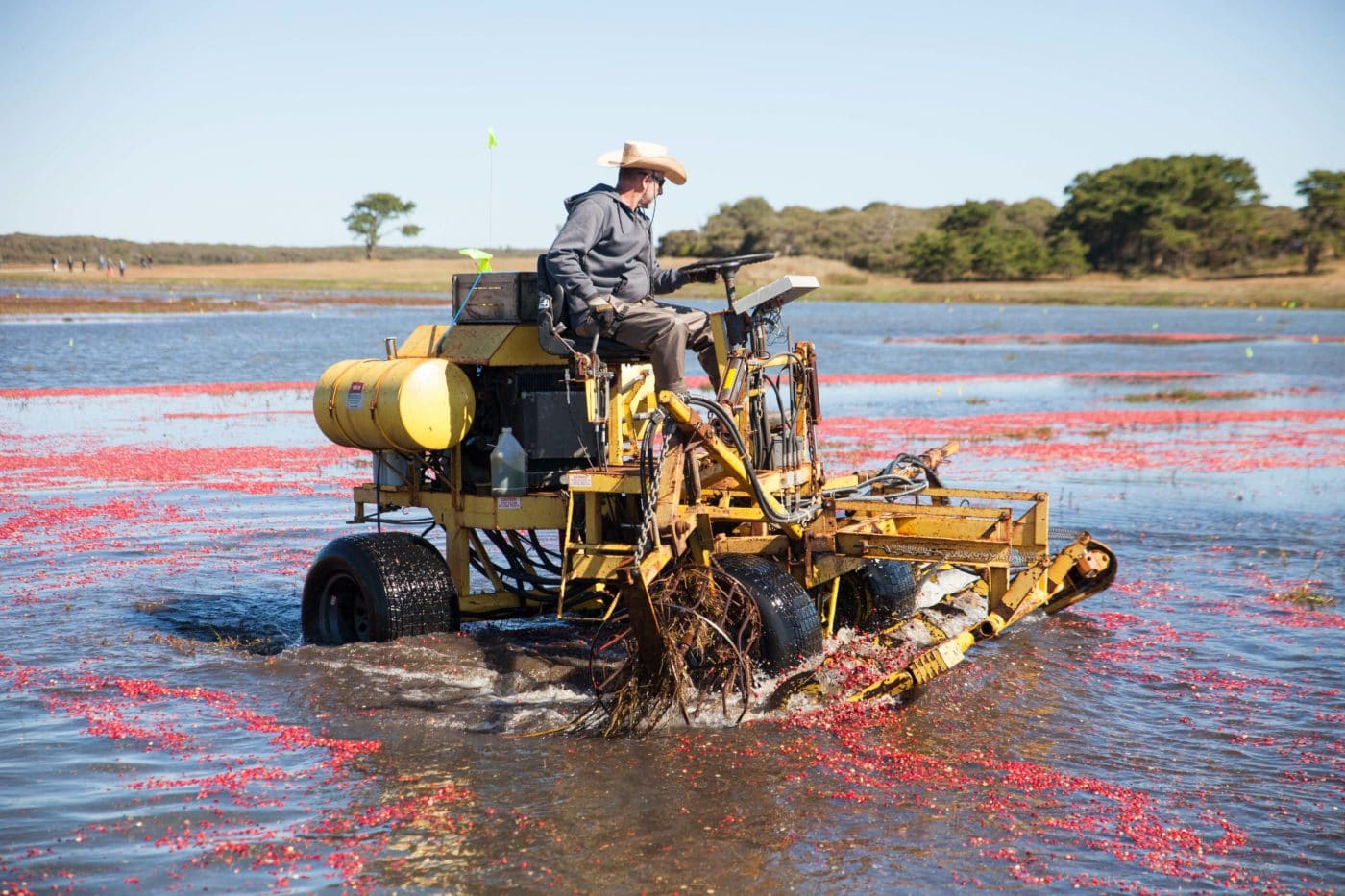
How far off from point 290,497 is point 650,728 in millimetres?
9646

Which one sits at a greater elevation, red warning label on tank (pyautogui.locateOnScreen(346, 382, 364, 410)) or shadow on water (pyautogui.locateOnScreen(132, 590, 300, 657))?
red warning label on tank (pyautogui.locateOnScreen(346, 382, 364, 410))

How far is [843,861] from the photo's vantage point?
6094mm

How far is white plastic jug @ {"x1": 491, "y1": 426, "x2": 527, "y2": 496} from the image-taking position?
29.3 ft

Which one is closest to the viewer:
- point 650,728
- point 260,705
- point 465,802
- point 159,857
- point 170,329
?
point 159,857

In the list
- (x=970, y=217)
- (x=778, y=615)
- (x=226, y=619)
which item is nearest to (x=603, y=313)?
(x=778, y=615)

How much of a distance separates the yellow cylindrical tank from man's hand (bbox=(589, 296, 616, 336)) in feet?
3.72

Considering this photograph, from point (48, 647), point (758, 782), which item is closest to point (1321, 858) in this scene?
point (758, 782)

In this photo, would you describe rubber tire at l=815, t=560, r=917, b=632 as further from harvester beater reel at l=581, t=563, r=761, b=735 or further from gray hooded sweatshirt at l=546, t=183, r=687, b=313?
gray hooded sweatshirt at l=546, t=183, r=687, b=313

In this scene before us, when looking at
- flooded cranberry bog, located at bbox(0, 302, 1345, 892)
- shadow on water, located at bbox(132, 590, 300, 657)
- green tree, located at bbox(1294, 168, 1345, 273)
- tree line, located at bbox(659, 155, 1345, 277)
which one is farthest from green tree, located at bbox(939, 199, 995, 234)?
shadow on water, located at bbox(132, 590, 300, 657)

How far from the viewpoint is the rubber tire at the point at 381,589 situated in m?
8.95

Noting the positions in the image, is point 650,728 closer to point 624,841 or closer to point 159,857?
point 624,841

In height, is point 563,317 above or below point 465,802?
above

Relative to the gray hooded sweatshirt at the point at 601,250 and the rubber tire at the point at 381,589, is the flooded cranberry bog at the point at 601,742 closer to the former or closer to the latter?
the rubber tire at the point at 381,589

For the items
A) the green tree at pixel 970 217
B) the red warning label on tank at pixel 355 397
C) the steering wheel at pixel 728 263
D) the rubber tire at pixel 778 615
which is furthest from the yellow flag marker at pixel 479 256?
the green tree at pixel 970 217
